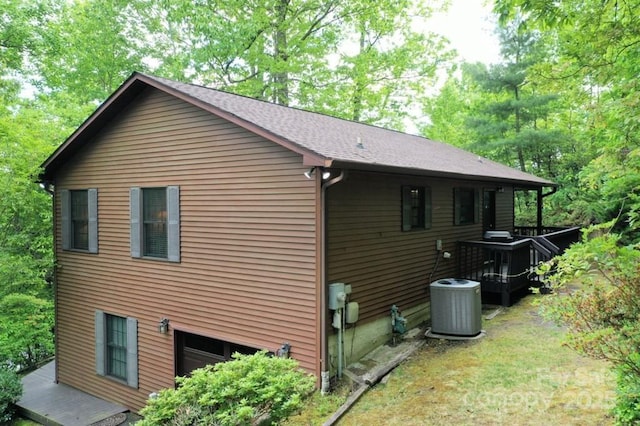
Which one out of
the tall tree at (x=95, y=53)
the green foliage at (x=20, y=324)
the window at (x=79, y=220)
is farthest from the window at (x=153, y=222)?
the tall tree at (x=95, y=53)

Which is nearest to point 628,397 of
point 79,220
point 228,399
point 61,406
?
point 228,399

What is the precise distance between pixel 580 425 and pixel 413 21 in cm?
2179

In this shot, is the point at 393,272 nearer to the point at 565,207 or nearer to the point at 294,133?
the point at 294,133

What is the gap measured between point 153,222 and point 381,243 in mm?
4633

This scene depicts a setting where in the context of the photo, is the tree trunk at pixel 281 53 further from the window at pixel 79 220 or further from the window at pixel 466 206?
the window at pixel 466 206

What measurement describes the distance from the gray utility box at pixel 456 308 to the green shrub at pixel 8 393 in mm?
9082

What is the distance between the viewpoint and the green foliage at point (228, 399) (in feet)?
13.1

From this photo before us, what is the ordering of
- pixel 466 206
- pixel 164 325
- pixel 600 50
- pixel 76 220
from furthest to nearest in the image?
pixel 466 206 → pixel 76 220 → pixel 164 325 → pixel 600 50

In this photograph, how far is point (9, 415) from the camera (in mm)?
9188

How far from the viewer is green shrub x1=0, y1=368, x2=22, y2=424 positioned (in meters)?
9.09

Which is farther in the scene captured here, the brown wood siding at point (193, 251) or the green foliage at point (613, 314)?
the brown wood siding at point (193, 251)

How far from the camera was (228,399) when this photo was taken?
13.6ft

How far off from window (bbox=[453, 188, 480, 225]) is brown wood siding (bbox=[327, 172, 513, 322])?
0.43m

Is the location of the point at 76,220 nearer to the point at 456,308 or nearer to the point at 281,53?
the point at 456,308
